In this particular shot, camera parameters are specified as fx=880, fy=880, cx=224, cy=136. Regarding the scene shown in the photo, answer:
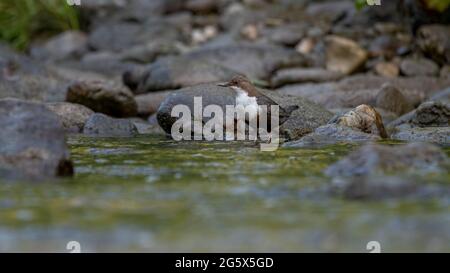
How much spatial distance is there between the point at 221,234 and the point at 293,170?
2.40m

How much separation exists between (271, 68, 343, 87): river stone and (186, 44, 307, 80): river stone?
583mm

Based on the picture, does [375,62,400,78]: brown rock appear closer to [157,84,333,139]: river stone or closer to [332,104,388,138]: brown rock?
[157,84,333,139]: river stone

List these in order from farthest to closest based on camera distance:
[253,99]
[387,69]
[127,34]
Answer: [127,34] < [387,69] < [253,99]

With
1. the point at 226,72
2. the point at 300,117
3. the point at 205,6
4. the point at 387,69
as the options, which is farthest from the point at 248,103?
the point at 205,6

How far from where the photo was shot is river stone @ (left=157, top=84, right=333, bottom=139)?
1120 cm

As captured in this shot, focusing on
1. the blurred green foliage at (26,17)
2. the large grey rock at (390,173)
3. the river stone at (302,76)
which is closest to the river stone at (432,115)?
the large grey rock at (390,173)

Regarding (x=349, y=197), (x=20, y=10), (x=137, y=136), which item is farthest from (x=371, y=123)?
(x=20, y=10)

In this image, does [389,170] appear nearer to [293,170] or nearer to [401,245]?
[293,170]

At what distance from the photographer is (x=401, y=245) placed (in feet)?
16.1

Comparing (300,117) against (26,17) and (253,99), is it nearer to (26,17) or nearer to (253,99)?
(253,99)

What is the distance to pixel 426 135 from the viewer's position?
34.3 feet

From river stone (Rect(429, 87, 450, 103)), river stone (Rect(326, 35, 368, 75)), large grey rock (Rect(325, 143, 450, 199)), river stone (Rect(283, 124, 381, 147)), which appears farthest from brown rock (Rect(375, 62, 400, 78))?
large grey rock (Rect(325, 143, 450, 199))

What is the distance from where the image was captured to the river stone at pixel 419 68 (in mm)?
16875

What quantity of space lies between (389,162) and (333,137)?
3139 mm
